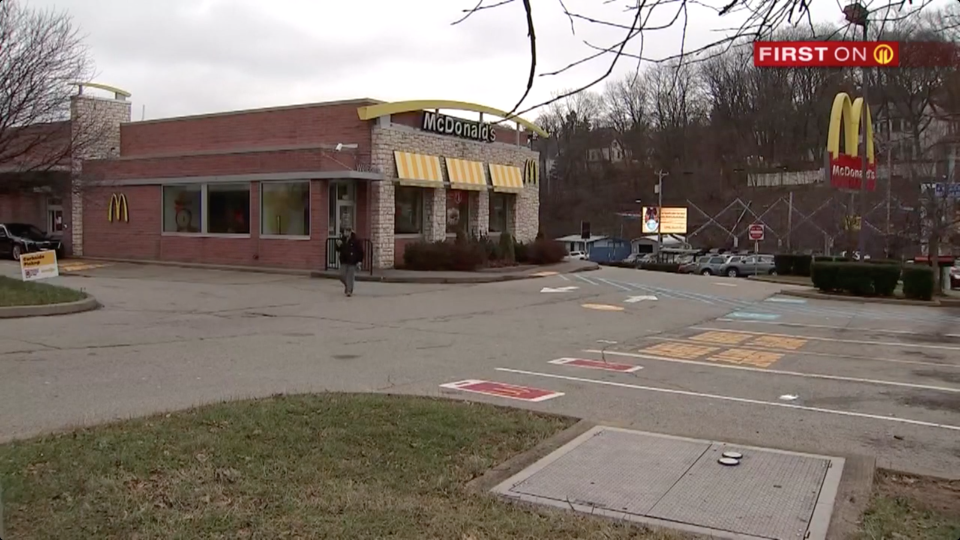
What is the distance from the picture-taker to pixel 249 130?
30.9 m

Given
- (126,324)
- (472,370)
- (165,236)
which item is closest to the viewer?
(472,370)

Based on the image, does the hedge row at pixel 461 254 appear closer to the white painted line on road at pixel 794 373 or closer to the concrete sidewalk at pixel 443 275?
the concrete sidewalk at pixel 443 275

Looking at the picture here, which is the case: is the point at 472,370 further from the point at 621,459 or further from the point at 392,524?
the point at 392,524

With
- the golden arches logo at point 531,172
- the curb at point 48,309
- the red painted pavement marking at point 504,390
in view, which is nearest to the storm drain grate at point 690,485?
the red painted pavement marking at point 504,390

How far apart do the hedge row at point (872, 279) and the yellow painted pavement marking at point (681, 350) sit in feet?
49.1

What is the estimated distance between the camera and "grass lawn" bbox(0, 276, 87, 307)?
1571cm

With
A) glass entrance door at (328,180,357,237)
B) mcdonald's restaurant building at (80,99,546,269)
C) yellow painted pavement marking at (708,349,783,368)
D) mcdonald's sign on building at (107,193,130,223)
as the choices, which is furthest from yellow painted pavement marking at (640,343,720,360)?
mcdonald's sign on building at (107,193,130,223)

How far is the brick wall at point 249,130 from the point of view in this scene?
28.5 metres

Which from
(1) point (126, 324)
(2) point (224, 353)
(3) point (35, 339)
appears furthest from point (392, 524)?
(1) point (126, 324)

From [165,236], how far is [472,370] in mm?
24636

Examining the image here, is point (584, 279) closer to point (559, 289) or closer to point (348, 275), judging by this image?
point (559, 289)

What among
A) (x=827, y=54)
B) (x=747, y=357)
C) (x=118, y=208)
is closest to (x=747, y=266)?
(x=118, y=208)

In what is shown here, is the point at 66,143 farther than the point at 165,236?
No

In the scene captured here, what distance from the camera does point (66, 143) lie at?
23.6m
